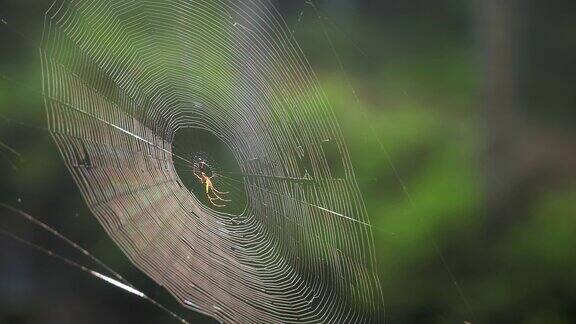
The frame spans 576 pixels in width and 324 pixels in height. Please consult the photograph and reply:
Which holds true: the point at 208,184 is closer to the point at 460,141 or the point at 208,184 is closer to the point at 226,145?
the point at 226,145

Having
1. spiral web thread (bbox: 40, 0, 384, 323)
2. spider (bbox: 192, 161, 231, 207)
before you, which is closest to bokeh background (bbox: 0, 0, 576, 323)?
spiral web thread (bbox: 40, 0, 384, 323)

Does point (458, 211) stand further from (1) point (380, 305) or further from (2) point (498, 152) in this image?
(1) point (380, 305)

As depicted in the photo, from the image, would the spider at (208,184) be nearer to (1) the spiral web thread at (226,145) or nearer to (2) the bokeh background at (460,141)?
(1) the spiral web thread at (226,145)

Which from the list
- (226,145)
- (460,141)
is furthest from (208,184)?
(460,141)

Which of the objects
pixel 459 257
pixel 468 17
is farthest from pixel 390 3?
pixel 459 257

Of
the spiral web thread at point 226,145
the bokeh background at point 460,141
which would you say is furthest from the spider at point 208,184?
the bokeh background at point 460,141

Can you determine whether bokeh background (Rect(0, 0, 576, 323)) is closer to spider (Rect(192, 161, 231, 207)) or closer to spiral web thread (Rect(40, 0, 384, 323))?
spiral web thread (Rect(40, 0, 384, 323))
